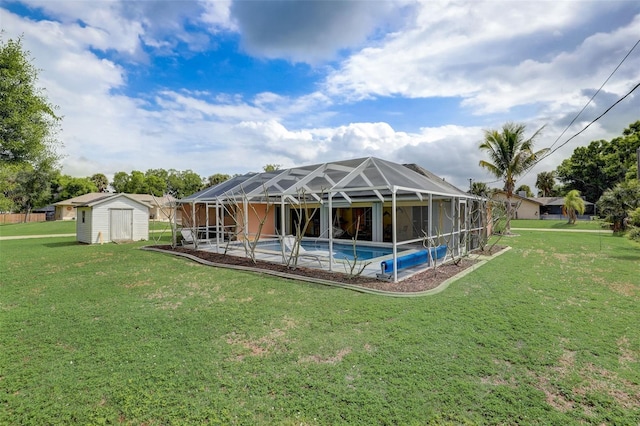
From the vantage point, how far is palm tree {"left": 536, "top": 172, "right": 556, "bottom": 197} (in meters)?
59.3

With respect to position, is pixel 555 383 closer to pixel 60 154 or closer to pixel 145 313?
pixel 145 313

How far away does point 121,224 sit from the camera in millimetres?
18500

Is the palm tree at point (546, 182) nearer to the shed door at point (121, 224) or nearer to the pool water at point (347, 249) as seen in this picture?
the pool water at point (347, 249)

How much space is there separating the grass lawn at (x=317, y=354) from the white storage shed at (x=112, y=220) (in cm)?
1135

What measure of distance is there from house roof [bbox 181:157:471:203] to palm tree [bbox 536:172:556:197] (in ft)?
198

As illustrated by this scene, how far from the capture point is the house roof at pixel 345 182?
8.90 m

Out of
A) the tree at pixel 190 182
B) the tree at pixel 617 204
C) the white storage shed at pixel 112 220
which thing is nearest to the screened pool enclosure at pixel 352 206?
the white storage shed at pixel 112 220

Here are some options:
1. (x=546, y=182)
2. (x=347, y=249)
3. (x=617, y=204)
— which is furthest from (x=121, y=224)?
(x=546, y=182)

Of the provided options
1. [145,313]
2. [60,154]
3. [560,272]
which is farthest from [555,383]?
[60,154]

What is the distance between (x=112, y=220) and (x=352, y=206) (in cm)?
1453

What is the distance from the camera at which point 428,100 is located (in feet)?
46.1

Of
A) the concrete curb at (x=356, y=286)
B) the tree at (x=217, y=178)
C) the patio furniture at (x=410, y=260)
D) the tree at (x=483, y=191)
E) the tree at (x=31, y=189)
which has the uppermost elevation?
the tree at (x=217, y=178)

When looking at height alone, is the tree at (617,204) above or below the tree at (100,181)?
below

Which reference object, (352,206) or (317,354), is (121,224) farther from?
(317,354)
